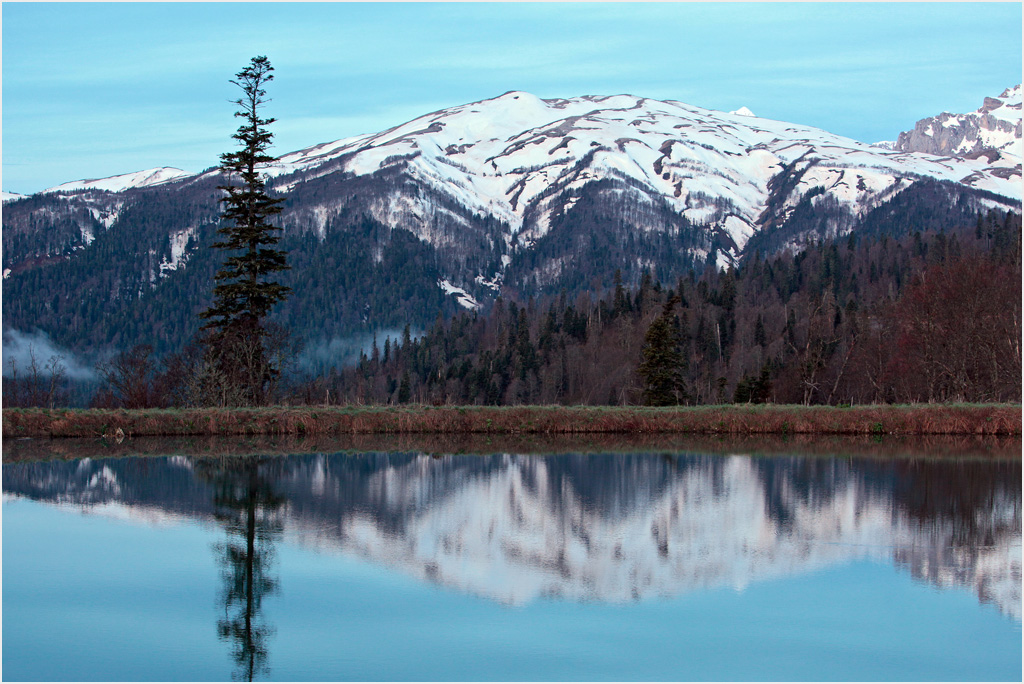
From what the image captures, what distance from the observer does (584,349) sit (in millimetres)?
132000

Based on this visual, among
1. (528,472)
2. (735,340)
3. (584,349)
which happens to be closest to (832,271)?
(735,340)

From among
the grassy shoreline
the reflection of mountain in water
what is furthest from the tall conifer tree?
the reflection of mountain in water

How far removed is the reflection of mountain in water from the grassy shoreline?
771 cm

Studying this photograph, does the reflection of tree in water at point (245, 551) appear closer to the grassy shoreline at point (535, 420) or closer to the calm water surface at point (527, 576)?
the calm water surface at point (527, 576)

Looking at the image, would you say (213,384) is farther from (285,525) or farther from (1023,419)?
(1023,419)

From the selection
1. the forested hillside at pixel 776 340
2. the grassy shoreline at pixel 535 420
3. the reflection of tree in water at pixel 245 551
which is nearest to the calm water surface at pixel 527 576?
the reflection of tree in water at pixel 245 551

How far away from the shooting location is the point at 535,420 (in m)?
42.3

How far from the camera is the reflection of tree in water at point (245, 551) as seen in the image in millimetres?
13414

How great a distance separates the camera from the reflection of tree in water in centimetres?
1341

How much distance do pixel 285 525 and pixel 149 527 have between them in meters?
2.67

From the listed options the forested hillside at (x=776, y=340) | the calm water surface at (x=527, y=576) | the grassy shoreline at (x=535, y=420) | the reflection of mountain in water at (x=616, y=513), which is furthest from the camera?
the forested hillside at (x=776, y=340)

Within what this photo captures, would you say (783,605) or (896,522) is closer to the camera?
(783,605)

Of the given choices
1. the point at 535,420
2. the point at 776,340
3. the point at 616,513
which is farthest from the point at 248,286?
the point at 776,340

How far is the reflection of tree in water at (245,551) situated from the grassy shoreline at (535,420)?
8.93m
